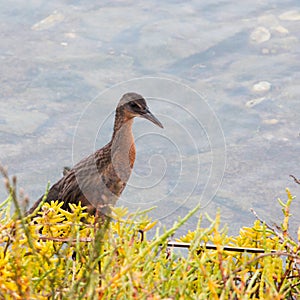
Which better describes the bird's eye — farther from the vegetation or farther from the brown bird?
the vegetation

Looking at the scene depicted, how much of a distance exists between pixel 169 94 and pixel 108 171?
2.99 m

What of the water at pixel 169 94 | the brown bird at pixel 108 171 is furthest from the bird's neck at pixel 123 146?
the water at pixel 169 94

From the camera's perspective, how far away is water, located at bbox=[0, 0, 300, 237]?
835cm

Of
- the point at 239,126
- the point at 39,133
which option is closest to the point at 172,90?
the point at 239,126

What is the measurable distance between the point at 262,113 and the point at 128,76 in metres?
1.71

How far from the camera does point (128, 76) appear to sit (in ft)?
32.7

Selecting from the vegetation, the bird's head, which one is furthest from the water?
the vegetation

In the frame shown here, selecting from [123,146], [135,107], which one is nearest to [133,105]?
[135,107]

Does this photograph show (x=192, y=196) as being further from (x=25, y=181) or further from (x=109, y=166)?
(x=109, y=166)

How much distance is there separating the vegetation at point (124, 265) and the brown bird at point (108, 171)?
2833mm

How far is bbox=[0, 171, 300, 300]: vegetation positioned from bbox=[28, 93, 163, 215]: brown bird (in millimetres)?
2833

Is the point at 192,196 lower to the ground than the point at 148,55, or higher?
lower

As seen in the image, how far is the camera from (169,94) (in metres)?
→ 8.50

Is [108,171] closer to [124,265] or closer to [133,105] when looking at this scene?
[133,105]
